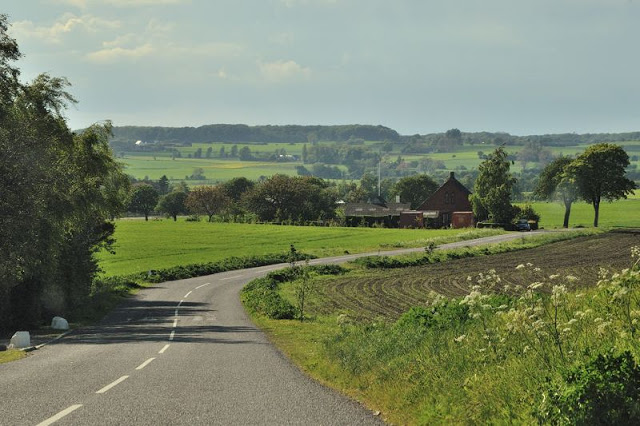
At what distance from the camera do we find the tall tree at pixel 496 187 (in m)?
116

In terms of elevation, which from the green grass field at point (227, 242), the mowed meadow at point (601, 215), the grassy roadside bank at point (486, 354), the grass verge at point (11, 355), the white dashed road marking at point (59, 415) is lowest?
the green grass field at point (227, 242)

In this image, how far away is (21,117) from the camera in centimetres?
3275

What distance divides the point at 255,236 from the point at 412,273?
53498mm

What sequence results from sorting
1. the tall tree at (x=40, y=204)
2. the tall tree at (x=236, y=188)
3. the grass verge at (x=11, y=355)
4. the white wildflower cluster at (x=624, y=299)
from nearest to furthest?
the white wildflower cluster at (x=624, y=299), the grass verge at (x=11, y=355), the tall tree at (x=40, y=204), the tall tree at (x=236, y=188)

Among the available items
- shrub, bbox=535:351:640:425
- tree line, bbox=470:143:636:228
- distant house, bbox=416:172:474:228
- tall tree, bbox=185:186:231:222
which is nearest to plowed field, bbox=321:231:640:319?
tree line, bbox=470:143:636:228

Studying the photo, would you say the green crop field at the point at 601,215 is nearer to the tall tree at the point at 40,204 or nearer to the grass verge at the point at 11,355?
the tall tree at the point at 40,204

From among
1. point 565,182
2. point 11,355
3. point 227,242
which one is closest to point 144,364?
point 11,355

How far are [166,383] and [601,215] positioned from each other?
151m

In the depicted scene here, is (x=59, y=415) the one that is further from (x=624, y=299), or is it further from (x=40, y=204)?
(x=40, y=204)

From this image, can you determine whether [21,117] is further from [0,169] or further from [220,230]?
[220,230]

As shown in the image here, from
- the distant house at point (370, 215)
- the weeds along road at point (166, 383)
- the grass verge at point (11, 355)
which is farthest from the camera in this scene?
the distant house at point (370, 215)

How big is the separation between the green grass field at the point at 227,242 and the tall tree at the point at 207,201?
1785 inches

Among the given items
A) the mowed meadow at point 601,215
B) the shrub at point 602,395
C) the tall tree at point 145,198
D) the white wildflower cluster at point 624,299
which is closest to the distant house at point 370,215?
the mowed meadow at point 601,215

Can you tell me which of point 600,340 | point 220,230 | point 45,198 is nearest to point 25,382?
point 600,340
